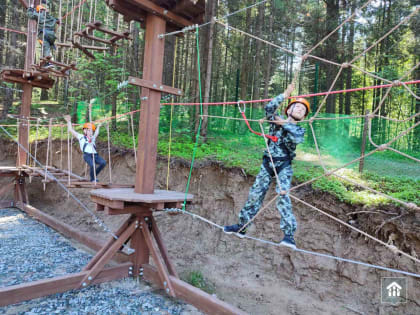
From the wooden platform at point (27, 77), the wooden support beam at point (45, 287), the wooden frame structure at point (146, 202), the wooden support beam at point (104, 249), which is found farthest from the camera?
the wooden platform at point (27, 77)

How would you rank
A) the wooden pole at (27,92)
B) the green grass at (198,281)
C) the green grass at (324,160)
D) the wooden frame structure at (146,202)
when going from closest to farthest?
the wooden frame structure at (146,202)
the green grass at (324,160)
the green grass at (198,281)
the wooden pole at (27,92)

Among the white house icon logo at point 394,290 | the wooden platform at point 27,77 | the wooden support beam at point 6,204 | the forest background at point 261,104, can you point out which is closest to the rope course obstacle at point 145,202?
the forest background at point 261,104

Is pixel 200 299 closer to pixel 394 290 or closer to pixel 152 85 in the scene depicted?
pixel 152 85

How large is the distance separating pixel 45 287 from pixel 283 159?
3232 mm

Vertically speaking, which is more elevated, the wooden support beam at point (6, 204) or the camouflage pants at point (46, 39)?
the camouflage pants at point (46, 39)

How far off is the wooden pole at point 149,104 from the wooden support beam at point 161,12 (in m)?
0.07

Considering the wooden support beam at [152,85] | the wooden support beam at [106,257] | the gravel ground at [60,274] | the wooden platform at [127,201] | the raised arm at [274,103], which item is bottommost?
the gravel ground at [60,274]

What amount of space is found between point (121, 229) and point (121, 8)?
292cm

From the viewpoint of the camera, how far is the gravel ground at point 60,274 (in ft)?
11.1

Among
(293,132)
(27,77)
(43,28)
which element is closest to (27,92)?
(27,77)

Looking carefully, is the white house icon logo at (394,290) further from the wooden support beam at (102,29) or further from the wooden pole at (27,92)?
the wooden pole at (27,92)

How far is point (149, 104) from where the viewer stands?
147 inches

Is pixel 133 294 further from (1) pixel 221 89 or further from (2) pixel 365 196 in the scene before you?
(1) pixel 221 89

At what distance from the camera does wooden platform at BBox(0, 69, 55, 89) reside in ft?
21.6
